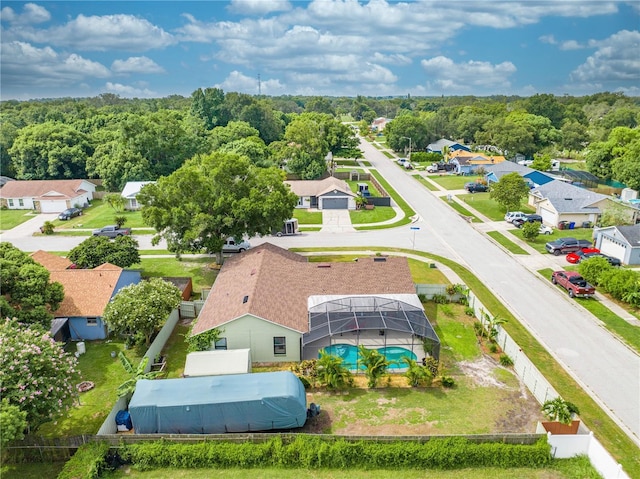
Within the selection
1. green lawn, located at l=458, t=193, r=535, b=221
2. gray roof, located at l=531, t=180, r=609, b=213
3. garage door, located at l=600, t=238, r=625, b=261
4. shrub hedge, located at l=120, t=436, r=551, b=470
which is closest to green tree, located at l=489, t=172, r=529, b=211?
green lawn, located at l=458, t=193, r=535, b=221

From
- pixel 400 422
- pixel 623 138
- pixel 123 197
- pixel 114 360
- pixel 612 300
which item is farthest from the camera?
pixel 623 138

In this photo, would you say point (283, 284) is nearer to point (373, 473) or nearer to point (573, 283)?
point (373, 473)

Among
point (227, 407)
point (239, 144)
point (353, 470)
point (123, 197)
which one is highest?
point (239, 144)

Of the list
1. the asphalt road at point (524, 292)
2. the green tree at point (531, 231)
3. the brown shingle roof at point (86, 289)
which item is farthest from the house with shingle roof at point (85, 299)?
the green tree at point (531, 231)

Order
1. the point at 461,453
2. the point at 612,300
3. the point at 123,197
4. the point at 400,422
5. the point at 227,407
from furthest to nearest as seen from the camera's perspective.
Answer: the point at 123,197 → the point at 612,300 → the point at 400,422 → the point at 227,407 → the point at 461,453

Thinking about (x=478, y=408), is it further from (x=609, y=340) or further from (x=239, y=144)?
(x=239, y=144)

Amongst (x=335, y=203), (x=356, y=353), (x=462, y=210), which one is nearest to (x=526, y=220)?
(x=462, y=210)

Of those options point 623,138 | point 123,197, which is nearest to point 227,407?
point 123,197
